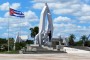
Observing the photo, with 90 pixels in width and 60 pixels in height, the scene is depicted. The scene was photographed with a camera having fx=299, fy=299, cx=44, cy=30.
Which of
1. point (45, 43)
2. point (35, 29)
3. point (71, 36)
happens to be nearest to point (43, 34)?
point (45, 43)

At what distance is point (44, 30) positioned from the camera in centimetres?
8756

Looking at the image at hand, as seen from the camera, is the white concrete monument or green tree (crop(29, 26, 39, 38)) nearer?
the white concrete monument

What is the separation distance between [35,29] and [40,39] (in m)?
52.7

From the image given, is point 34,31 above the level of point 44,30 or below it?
above

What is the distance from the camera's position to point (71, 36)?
174 m

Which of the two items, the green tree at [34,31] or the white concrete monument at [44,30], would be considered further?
the green tree at [34,31]

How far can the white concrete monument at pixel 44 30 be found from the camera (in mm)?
83812

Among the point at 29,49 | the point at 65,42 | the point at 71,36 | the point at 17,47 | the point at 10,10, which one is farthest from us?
the point at 71,36

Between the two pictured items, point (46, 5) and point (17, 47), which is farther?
point (46, 5)

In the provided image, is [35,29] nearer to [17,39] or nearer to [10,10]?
[17,39]

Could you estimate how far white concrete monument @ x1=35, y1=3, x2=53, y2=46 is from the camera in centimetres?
8381

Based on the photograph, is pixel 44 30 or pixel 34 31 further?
pixel 34 31

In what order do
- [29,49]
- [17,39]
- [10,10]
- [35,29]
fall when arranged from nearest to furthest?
[29,49] < [10,10] < [17,39] < [35,29]

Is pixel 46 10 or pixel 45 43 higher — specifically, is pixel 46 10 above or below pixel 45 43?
above
